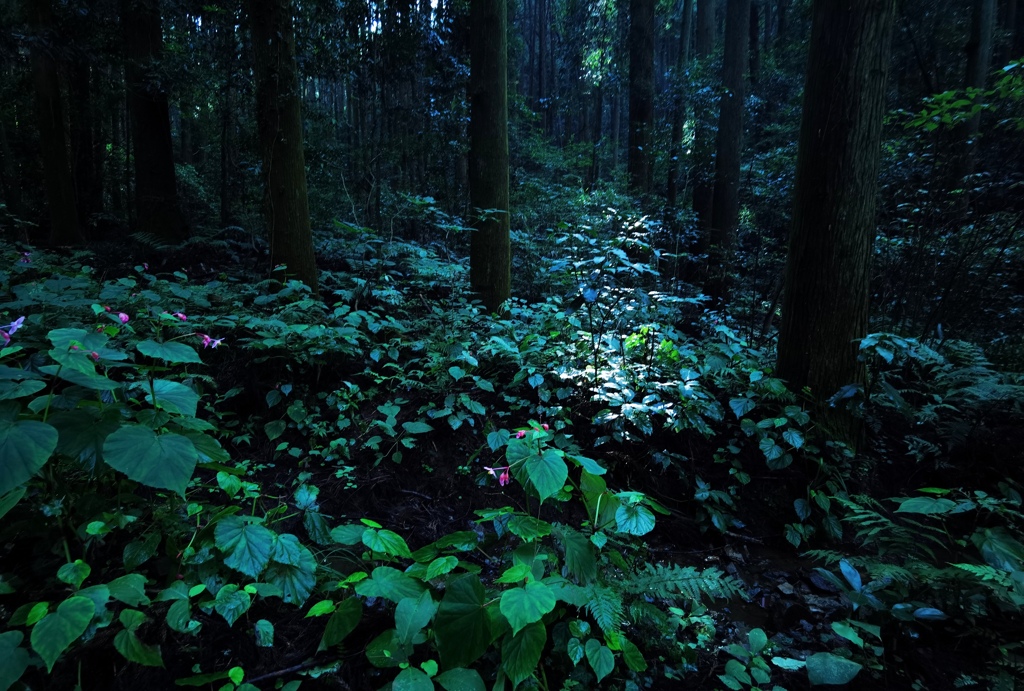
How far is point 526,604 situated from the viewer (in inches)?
51.5

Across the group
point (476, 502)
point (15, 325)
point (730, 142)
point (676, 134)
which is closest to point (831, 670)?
point (476, 502)

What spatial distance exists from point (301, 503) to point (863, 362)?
3.63 m

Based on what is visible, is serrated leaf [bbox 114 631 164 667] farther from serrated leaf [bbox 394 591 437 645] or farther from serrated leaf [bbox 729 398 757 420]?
serrated leaf [bbox 729 398 757 420]

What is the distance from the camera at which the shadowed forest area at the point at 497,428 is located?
1.46m

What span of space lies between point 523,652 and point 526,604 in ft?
0.50

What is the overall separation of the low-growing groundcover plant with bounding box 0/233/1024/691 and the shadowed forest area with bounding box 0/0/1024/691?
0.05ft

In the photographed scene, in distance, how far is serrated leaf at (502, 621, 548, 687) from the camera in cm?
129

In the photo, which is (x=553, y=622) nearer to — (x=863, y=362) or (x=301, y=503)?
(x=301, y=503)

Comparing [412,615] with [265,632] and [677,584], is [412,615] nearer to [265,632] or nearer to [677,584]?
[265,632]

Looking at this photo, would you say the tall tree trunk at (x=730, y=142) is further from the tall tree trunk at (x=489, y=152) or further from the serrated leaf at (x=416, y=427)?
the serrated leaf at (x=416, y=427)

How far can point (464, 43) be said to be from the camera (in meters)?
9.85

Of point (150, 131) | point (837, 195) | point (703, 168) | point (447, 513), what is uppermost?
point (703, 168)

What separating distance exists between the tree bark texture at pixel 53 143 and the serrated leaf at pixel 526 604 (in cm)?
1035

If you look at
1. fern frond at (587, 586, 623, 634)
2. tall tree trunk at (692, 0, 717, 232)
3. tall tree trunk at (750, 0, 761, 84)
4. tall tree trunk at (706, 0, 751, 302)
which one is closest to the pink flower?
fern frond at (587, 586, 623, 634)
